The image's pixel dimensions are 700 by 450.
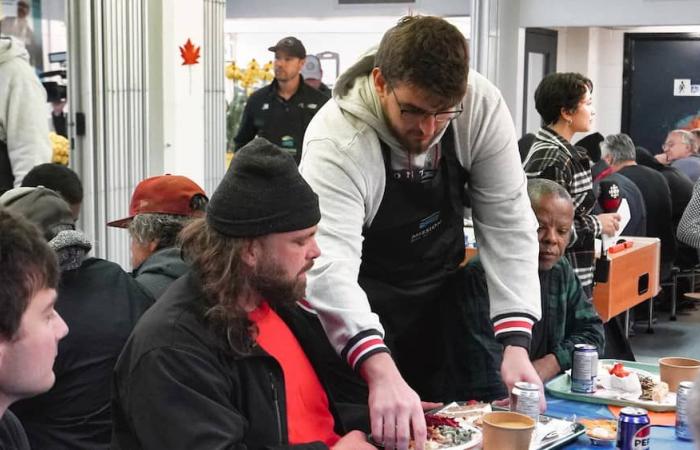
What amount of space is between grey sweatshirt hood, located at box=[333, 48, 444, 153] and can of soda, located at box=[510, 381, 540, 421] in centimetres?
62

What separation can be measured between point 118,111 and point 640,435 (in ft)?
10.9

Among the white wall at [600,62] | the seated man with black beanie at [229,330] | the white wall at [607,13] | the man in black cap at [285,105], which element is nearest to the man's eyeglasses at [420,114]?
the seated man with black beanie at [229,330]

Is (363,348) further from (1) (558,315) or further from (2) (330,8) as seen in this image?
(2) (330,8)

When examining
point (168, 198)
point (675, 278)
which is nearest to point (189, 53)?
point (168, 198)

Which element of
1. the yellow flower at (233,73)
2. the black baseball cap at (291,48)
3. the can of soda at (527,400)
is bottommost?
the can of soda at (527,400)

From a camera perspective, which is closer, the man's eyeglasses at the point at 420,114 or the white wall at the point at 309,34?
the man's eyeglasses at the point at 420,114

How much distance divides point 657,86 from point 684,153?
2047 mm

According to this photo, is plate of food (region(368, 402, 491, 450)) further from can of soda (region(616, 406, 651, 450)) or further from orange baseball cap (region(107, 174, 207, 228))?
orange baseball cap (region(107, 174, 207, 228))

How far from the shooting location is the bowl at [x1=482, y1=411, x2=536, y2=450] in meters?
2.09

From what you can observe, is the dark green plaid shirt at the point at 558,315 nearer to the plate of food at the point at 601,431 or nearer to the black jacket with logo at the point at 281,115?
the plate of food at the point at 601,431

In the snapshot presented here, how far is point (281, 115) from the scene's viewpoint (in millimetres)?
6941

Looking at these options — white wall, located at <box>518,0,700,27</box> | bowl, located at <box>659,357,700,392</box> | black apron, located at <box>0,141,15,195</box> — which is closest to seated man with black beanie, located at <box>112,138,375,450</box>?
bowl, located at <box>659,357,700,392</box>

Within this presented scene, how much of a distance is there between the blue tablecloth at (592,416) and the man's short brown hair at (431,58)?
32.5 inches

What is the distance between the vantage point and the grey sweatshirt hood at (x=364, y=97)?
242 centimetres
